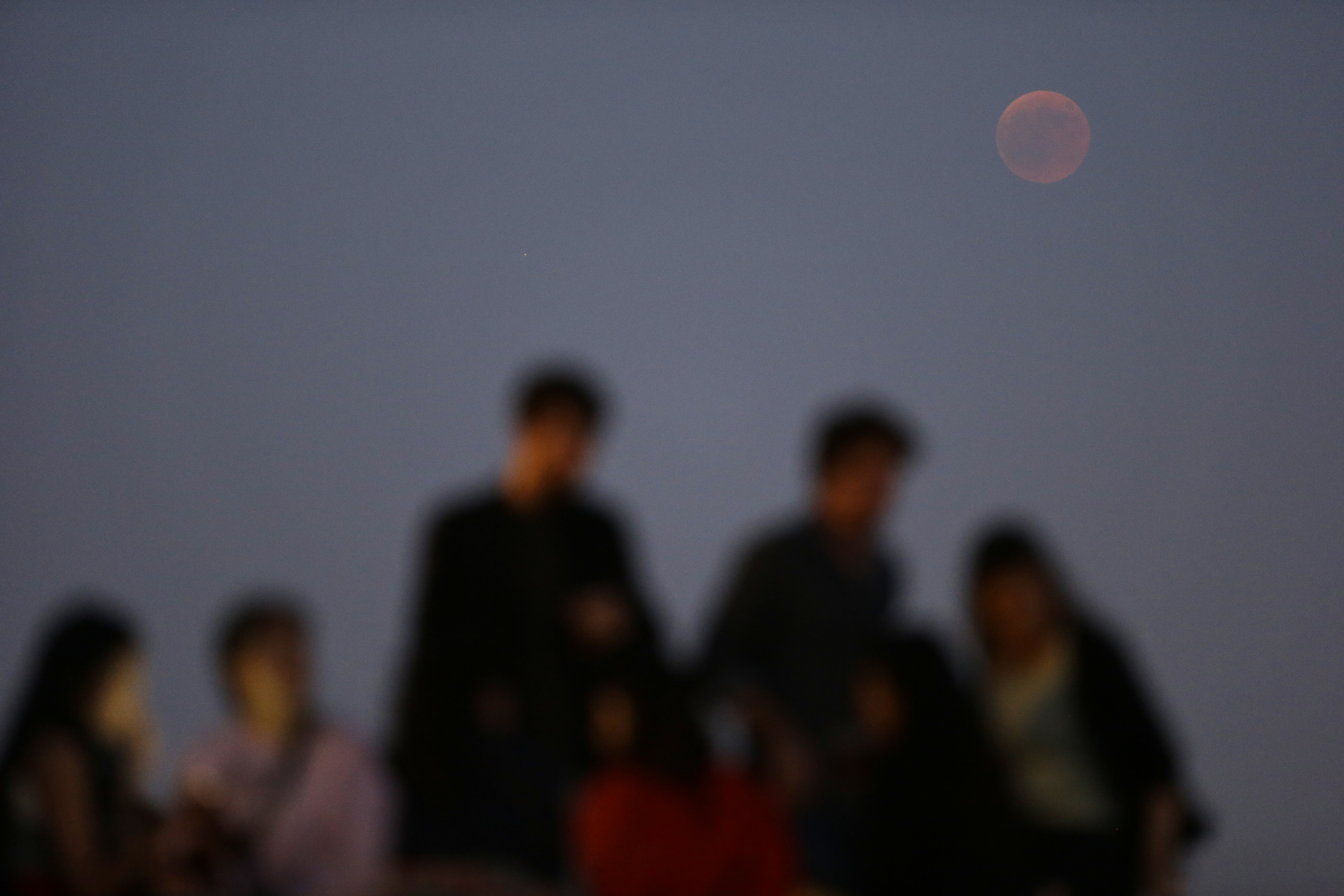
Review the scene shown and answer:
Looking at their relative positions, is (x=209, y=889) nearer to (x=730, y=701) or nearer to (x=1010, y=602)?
(x=730, y=701)

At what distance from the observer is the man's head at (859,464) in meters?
2.70

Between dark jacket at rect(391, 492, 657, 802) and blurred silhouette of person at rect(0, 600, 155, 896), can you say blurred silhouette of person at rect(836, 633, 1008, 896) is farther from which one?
blurred silhouette of person at rect(0, 600, 155, 896)

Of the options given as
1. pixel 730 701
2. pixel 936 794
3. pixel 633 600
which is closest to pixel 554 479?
pixel 633 600

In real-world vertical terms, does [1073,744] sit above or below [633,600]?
below

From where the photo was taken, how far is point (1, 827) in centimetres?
280

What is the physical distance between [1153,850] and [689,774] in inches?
33.3

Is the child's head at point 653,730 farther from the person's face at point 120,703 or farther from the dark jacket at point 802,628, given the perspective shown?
the person's face at point 120,703

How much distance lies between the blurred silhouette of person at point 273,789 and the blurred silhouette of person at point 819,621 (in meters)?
0.84

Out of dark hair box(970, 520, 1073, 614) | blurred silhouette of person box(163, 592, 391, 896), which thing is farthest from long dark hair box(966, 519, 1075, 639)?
blurred silhouette of person box(163, 592, 391, 896)

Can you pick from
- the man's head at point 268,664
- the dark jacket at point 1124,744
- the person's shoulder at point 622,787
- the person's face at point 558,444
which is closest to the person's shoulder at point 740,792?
the person's shoulder at point 622,787

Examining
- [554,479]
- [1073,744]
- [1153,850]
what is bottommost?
[1153,850]

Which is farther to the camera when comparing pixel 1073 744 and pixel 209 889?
pixel 209 889

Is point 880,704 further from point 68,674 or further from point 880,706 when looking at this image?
point 68,674

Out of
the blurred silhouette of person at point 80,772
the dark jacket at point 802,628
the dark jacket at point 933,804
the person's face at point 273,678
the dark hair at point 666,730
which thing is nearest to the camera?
the dark jacket at point 933,804
